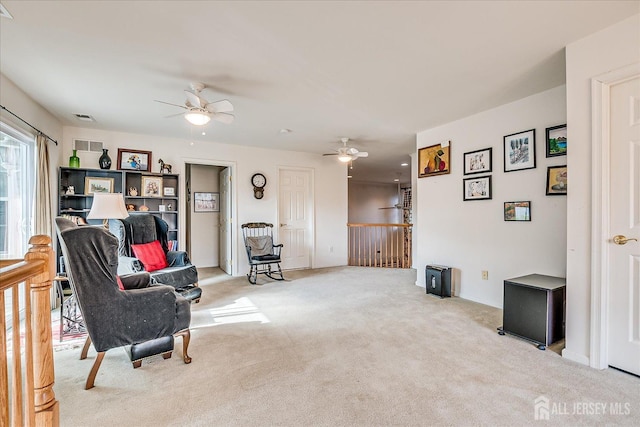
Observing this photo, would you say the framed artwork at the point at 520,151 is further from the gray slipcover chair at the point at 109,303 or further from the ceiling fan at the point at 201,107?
the gray slipcover chair at the point at 109,303

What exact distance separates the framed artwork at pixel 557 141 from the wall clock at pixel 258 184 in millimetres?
4370

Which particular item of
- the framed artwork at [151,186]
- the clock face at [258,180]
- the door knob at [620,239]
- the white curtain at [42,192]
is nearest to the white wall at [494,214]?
the door knob at [620,239]

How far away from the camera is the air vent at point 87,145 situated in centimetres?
449

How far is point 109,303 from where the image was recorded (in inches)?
77.9

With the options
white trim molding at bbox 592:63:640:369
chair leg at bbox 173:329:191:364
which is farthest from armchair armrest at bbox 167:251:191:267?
white trim molding at bbox 592:63:640:369

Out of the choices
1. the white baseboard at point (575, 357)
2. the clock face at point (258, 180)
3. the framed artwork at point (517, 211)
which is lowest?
the white baseboard at point (575, 357)

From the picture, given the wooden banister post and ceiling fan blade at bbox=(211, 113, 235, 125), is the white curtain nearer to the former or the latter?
ceiling fan blade at bbox=(211, 113, 235, 125)

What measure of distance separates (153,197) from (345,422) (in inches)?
174

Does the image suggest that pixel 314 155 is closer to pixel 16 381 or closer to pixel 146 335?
pixel 146 335

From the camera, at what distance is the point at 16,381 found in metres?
1.12

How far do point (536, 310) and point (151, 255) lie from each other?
164 inches

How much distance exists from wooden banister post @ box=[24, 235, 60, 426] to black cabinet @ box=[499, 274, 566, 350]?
330 cm

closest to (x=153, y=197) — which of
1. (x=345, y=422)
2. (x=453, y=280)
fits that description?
(x=345, y=422)

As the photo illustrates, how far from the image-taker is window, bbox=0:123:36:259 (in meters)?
3.03
